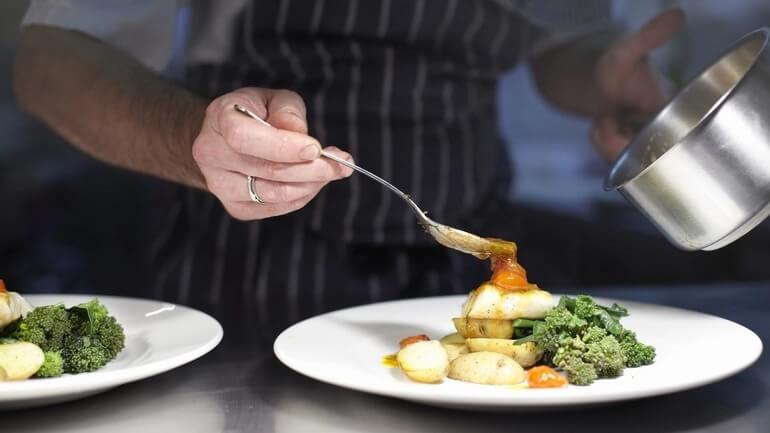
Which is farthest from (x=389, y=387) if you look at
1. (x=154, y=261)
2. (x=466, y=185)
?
(x=154, y=261)

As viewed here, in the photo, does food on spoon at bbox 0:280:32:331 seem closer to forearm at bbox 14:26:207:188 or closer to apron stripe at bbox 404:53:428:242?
forearm at bbox 14:26:207:188

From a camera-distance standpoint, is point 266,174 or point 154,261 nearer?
point 266,174

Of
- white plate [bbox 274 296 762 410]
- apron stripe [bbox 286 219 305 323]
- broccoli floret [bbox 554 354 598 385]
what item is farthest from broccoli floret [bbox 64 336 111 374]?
apron stripe [bbox 286 219 305 323]

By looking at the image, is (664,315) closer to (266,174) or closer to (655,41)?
(266,174)

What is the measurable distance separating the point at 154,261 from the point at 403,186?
579 mm

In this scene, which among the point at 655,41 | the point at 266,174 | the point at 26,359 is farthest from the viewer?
the point at 655,41

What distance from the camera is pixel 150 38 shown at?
1.70 m

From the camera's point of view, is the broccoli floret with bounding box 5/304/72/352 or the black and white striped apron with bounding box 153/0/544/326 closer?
the broccoli floret with bounding box 5/304/72/352

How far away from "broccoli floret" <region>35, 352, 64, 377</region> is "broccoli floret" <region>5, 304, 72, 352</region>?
0.03 metres

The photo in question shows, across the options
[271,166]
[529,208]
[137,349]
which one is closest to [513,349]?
[271,166]

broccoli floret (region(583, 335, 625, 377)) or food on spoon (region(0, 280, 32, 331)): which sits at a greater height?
broccoli floret (region(583, 335, 625, 377))

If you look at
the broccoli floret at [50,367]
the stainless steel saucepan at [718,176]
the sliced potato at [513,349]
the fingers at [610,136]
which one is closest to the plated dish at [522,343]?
the sliced potato at [513,349]

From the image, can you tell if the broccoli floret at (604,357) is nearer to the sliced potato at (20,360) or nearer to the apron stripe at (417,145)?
the sliced potato at (20,360)

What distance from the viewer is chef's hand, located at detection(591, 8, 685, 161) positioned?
70.3 inches
